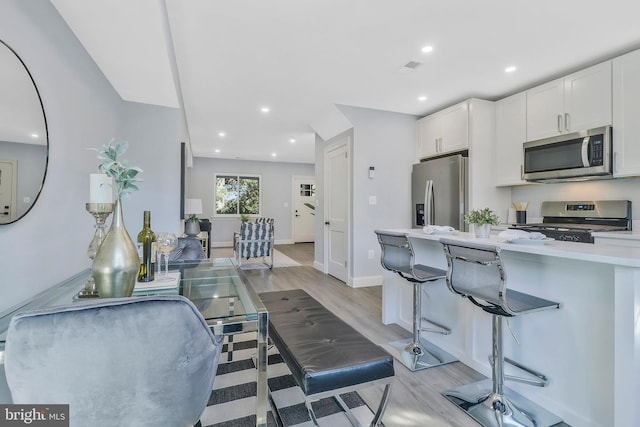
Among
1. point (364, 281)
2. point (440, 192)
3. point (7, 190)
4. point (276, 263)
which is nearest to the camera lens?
point (7, 190)

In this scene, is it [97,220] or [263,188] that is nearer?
[97,220]

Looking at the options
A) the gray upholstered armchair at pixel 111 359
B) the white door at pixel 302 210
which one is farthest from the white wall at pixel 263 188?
the gray upholstered armchair at pixel 111 359

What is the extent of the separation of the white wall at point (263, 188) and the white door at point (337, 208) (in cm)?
417

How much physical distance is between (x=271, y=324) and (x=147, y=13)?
1.94 metres

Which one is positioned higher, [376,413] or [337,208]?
[337,208]

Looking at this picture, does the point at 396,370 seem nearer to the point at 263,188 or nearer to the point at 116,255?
the point at 116,255

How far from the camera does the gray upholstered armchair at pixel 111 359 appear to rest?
25.8 inches

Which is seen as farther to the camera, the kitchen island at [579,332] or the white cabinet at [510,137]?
the white cabinet at [510,137]

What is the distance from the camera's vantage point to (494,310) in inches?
60.2

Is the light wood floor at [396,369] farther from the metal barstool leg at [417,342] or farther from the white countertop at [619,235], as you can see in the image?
the white countertop at [619,235]

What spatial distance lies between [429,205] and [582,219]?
1.56 meters

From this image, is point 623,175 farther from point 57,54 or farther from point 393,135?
point 57,54

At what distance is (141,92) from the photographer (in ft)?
9.72

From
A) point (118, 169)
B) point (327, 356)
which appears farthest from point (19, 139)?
point (327, 356)
